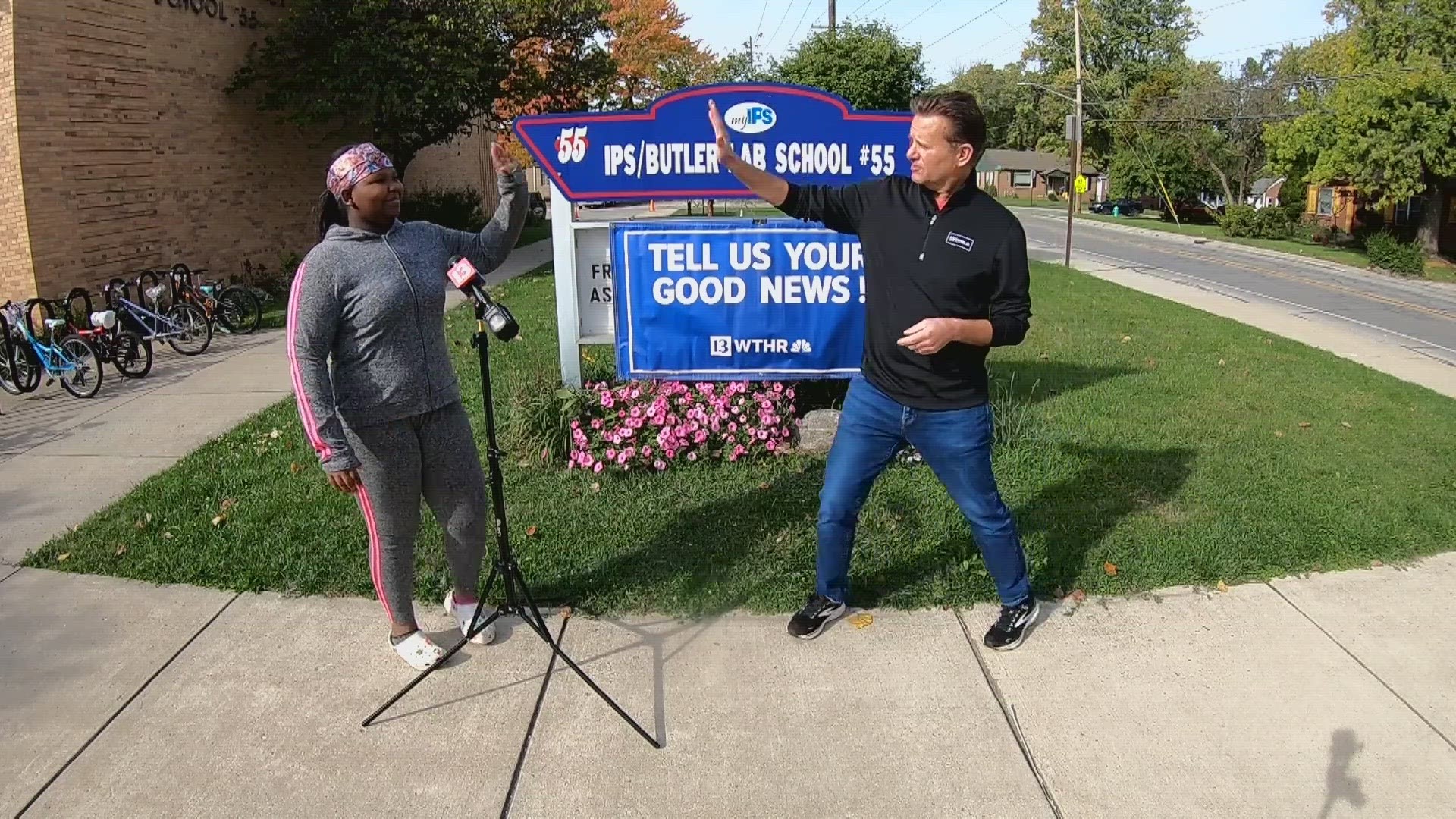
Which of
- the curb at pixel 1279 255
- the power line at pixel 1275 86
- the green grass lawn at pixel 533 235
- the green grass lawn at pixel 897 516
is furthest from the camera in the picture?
the power line at pixel 1275 86

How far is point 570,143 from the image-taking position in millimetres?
5371

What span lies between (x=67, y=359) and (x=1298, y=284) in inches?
889

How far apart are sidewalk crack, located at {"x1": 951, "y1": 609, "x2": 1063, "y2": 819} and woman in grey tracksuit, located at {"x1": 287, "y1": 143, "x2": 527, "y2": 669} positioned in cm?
183

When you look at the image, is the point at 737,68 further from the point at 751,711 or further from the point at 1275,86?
the point at 751,711

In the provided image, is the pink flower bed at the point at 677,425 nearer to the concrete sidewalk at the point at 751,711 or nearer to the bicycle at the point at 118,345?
the concrete sidewalk at the point at 751,711

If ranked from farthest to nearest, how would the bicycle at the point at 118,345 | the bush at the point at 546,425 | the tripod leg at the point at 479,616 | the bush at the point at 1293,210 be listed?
1. the bush at the point at 1293,210
2. the bicycle at the point at 118,345
3. the bush at the point at 546,425
4. the tripod leg at the point at 479,616

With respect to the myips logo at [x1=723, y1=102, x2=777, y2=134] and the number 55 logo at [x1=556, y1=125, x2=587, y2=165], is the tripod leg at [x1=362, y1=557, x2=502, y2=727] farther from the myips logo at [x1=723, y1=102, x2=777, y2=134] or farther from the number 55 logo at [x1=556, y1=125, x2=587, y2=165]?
the myips logo at [x1=723, y1=102, x2=777, y2=134]

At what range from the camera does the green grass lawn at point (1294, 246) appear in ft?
88.4

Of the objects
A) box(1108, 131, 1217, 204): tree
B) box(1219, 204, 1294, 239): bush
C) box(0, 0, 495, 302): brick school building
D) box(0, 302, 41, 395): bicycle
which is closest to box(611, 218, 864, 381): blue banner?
box(0, 302, 41, 395): bicycle

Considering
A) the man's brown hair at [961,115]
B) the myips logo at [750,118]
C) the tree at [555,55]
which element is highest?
the tree at [555,55]

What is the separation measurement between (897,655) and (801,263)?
2462 mm

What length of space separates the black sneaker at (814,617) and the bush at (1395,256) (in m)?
28.4

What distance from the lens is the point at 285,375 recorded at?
8.38 meters

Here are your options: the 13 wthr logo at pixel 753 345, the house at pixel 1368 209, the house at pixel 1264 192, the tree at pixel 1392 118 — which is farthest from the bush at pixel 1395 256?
the house at pixel 1264 192
